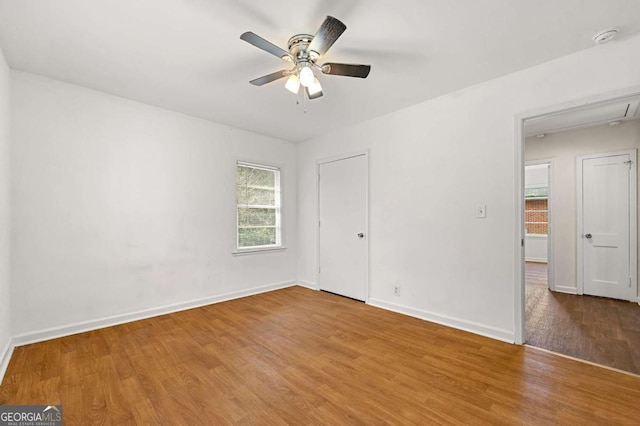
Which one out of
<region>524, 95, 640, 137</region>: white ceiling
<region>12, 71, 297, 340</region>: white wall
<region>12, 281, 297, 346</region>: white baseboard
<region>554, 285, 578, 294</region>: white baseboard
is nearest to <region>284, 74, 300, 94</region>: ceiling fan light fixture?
<region>12, 71, 297, 340</region>: white wall

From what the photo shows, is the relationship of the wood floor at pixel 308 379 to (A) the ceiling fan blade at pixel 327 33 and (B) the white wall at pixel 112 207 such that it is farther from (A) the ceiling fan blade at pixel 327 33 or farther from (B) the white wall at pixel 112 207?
(A) the ceiling fan blade at pixel 327 33

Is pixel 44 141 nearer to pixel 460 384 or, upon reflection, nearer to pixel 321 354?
pixel 321 354

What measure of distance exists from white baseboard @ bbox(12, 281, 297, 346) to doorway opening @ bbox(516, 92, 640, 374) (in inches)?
141

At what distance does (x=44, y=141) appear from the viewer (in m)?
2.83

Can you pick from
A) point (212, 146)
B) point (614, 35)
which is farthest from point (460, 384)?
point (212, 146)

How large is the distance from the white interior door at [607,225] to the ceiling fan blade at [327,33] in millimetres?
Answer: 4826

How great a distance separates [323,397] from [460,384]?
1.00 m

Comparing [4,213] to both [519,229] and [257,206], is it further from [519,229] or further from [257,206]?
[519,229]

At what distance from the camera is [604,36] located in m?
2.13

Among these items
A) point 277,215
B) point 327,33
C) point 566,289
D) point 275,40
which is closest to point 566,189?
point 566,289

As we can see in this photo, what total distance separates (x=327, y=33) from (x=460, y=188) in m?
2.18

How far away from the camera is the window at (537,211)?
8516 millimetres

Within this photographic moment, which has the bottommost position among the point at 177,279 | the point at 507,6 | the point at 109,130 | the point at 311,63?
the point at 177,279

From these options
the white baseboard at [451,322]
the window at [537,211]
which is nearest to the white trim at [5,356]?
the white baseboard at [451,322]
